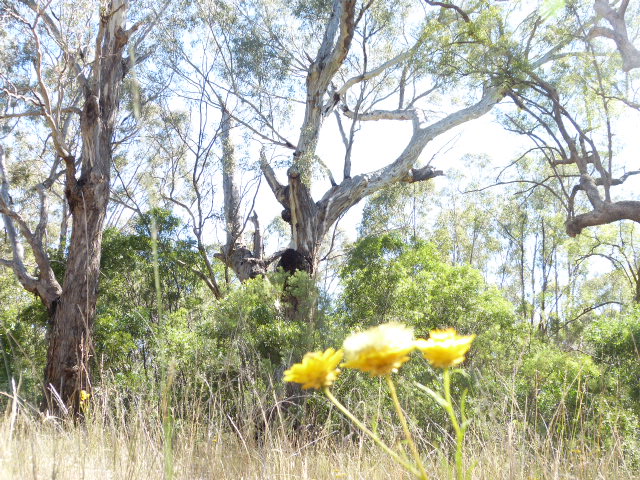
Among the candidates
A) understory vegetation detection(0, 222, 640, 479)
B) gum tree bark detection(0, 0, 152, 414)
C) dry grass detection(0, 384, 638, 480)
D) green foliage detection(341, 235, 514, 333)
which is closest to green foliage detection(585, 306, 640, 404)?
understory vegetation detection(0, 222, 640, 479)

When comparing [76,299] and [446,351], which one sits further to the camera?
[76,299]

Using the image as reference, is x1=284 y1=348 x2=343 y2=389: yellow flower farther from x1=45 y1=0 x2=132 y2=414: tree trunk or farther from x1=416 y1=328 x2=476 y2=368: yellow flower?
x1=45 y1=0 x2=132 y2=414: tree trunk

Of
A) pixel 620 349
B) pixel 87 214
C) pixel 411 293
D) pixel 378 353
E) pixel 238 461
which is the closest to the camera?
pixel 378 353

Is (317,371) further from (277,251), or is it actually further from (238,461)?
(277,251)

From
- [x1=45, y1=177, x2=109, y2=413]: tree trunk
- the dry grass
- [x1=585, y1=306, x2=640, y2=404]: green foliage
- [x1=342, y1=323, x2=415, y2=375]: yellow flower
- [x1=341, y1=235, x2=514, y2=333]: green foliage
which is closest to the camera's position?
[x1=342, y1=323, x2=415, y2=375]: yellow flower

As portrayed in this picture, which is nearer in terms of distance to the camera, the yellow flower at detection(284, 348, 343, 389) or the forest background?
the yellow flower at detection(284, 348, 343, 389)

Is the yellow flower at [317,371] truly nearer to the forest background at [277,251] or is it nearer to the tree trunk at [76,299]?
the forest background at [277,251]

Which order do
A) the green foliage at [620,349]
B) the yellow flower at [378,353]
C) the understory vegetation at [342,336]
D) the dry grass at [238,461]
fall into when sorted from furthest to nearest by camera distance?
the green foliage at [620,349] → the understory vegetation at [342,336] → the dry grass at [238,461] → the yellow flower at [378,353]

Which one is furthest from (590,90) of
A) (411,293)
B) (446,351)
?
(446,351)

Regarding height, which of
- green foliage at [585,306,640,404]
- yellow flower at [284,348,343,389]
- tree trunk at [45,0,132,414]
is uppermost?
tree trunk at [45,0,132,414]

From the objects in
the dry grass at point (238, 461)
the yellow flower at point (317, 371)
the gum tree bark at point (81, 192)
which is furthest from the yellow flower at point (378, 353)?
the gum tree bark at point (81, 192)

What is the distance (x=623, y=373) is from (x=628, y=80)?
4216 mm

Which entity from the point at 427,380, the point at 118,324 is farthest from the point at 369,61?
the point at 427,380

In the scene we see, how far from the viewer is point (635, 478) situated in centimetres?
218
